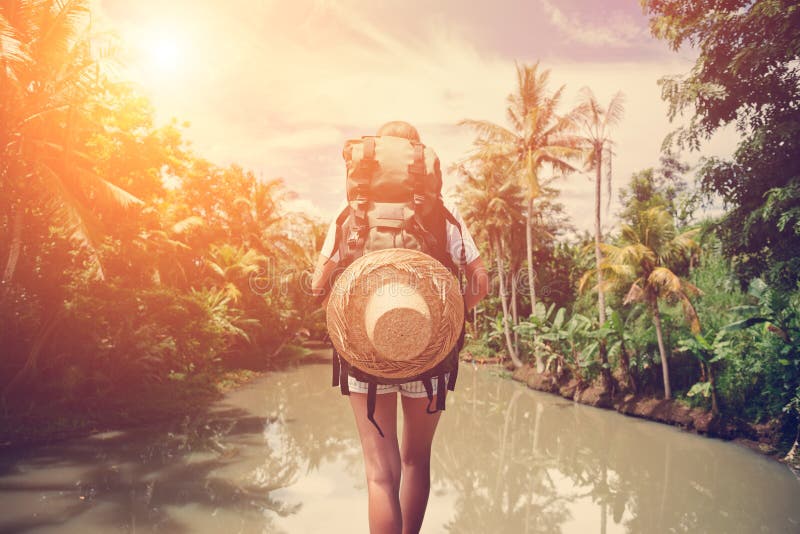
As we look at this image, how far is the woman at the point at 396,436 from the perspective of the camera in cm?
204

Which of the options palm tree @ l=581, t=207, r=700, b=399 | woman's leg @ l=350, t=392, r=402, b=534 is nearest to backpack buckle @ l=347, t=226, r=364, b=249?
woman's leg @ l=350, t=392, r=402, b=534

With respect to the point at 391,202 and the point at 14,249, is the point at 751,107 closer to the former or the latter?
the point at 391,202

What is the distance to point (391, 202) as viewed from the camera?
82.4 inches

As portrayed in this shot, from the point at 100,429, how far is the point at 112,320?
7.94 ft

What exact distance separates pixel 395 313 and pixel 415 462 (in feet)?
2.58

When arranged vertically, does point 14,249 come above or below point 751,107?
below

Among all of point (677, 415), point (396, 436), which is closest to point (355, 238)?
point (396, 436)

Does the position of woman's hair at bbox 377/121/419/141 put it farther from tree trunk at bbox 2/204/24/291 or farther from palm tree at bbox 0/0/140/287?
tree trunk at bbox 2/204/24/291

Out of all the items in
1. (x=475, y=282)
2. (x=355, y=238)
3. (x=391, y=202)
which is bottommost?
(x=475, y=282)

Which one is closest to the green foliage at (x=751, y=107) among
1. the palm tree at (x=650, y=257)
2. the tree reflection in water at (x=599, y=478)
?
the palm tree at (x=650, y=257)

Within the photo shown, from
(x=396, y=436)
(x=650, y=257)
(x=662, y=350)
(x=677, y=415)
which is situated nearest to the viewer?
(x=396, y=436)

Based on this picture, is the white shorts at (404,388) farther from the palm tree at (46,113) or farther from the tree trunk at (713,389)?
the tree trunk at (713,389)

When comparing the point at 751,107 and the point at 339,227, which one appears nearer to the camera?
the point at 339,227

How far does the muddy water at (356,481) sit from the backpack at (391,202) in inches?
156
